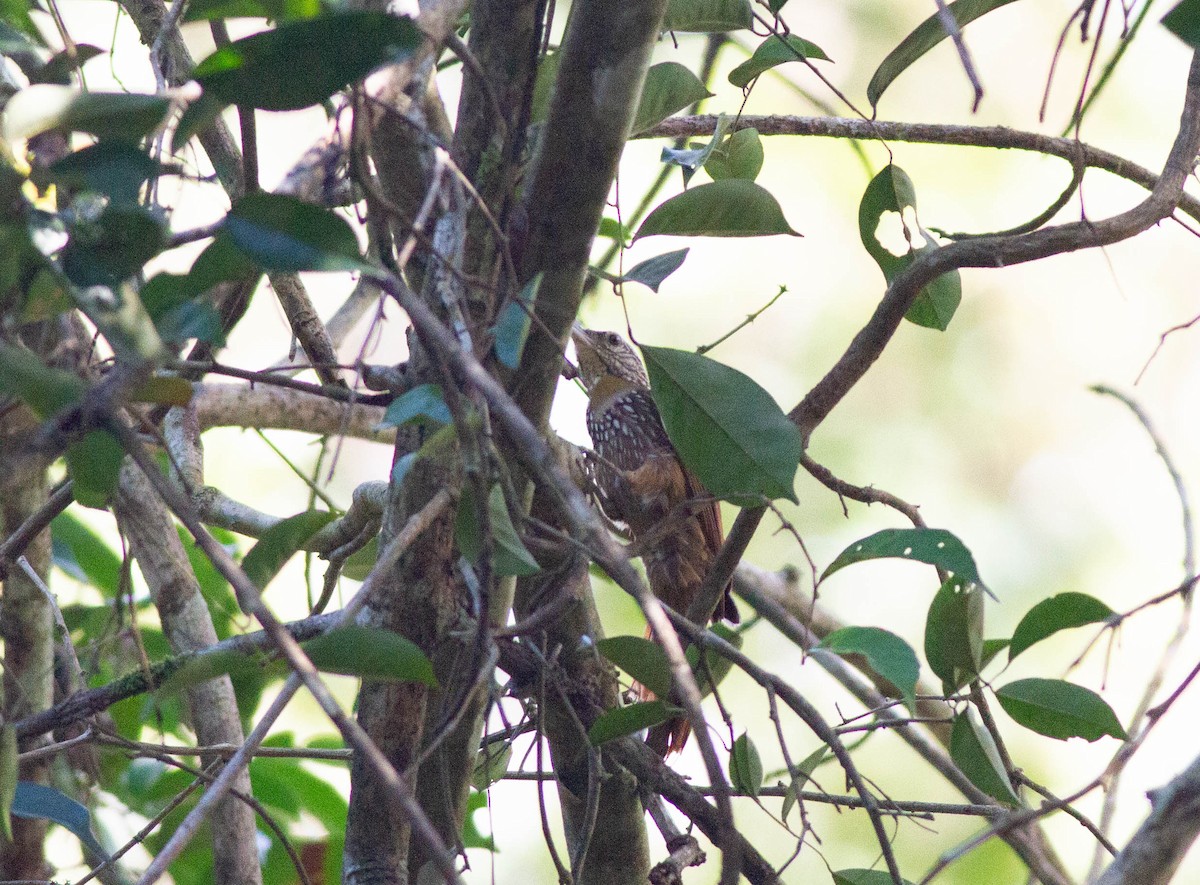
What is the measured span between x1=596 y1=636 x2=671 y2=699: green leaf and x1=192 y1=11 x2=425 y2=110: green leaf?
0.70 m

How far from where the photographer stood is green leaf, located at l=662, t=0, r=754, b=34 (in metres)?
1.50

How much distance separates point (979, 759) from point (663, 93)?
89 cm

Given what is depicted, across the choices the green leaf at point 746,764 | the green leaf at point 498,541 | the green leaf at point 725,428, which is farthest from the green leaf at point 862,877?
the green leaf at point 498,541

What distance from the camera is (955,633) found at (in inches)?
53.0

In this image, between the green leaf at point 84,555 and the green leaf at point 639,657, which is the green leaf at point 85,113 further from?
the green leaf at point 84,555

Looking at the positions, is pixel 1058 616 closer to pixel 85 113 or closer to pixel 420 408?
pixel 420 408

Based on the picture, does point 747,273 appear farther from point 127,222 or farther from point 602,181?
point 127,222

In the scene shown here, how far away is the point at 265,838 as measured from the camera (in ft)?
6.76

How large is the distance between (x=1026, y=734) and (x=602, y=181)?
4.68 meters

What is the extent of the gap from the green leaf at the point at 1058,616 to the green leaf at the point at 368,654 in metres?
0.74

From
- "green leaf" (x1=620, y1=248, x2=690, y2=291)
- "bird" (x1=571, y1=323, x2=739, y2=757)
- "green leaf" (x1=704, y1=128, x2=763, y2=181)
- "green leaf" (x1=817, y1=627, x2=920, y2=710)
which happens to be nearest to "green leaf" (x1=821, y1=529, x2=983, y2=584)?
"green leaf" (x1=817, y1=627, x2=920, y2=710)

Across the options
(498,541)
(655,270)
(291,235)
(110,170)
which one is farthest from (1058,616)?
(110,170)

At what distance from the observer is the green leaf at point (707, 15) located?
4.93 feet

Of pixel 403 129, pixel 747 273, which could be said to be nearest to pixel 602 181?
pixel 403 129
